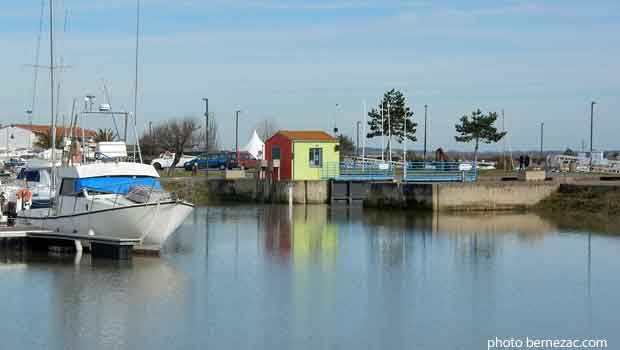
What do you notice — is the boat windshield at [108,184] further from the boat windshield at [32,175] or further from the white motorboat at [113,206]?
A: the boat windshield at [32,175]

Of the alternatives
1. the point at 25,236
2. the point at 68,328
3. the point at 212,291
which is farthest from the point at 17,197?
the point at 68,328

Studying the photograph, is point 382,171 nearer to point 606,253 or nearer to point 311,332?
point 606,253

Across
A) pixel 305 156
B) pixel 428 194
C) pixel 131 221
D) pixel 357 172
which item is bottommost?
pixel 131 221

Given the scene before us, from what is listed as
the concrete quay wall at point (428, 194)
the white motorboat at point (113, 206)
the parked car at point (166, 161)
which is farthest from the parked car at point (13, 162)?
the white motorboat at point (113, 206)

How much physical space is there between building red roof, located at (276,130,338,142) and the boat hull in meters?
21.5

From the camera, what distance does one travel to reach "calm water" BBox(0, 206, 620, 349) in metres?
17.5

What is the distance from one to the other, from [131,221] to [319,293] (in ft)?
22.0

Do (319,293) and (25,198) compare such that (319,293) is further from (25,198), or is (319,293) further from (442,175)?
(442,175)

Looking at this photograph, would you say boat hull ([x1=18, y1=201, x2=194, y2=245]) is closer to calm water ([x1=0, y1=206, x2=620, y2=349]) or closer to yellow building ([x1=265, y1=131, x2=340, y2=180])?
calm water ([x1=0, y1=206, x2=620, y2=349])

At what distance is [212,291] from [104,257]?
5.11 m

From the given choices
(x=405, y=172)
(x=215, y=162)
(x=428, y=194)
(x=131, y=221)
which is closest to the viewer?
(x=131, y=221)

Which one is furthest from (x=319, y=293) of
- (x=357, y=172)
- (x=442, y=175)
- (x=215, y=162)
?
(x=215, y=162)

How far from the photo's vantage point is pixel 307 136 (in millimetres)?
48406

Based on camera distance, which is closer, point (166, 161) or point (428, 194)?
point (428, 194)
